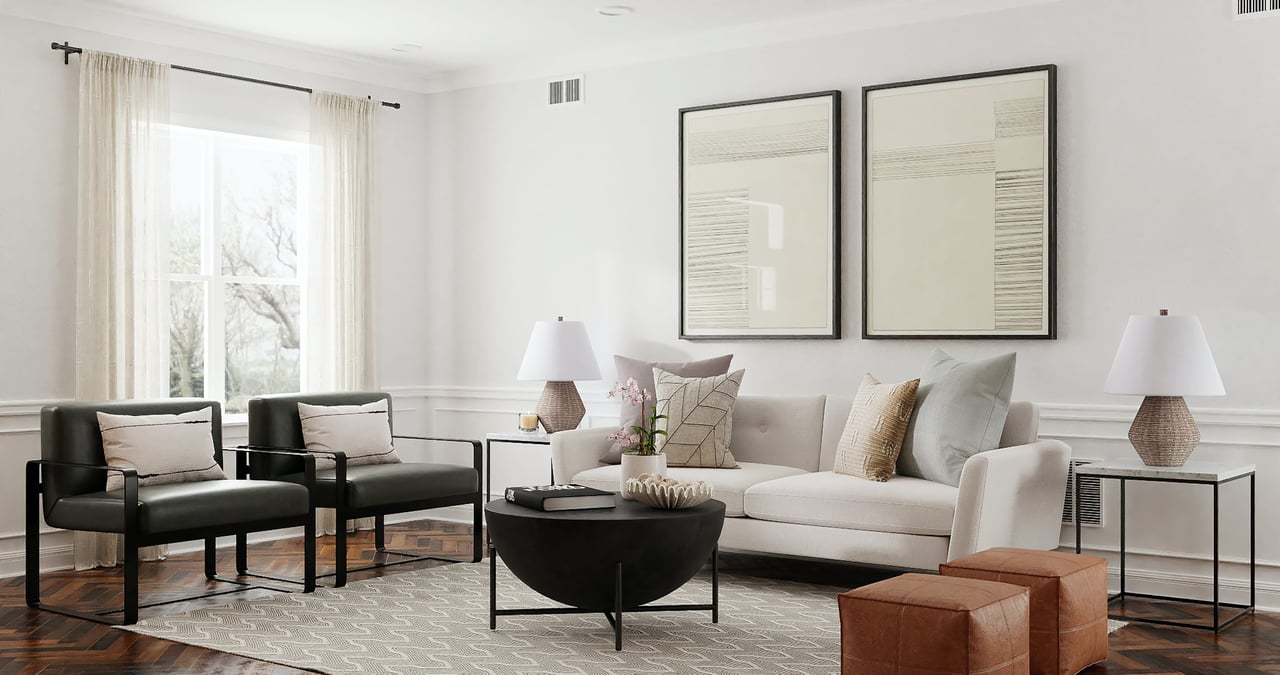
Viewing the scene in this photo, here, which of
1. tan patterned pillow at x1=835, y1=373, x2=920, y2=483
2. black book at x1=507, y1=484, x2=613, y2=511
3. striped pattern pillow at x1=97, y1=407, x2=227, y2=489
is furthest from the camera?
tan patterned pillow at x1=835, y1=373, x2=920, y2=483

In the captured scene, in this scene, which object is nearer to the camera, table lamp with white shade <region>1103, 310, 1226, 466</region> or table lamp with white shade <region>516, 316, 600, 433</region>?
table lamp with white shade <region>1103, 310, 1226, 466</region>

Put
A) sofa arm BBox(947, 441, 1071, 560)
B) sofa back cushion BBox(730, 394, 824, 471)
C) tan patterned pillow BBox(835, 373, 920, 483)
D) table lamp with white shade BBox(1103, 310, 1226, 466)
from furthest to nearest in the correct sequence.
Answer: sofa back cushion BBox(730, 394, 824, 471) < tan patterned pillow BBox(835, 373, 920, 483) < table lamp with white shade BBox(1103, 310, 1226, 466) < sofa arm BBox(947, 441, 1071, 560)

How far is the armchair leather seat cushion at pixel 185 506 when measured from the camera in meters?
4.52

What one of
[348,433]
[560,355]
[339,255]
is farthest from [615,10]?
[348,433]

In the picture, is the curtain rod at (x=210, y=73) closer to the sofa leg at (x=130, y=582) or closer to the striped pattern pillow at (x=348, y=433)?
the striped pattern pillow at (x=348, y=433)

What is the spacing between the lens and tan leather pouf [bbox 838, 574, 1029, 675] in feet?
10.5

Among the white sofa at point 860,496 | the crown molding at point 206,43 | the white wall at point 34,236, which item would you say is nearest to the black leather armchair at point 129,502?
the white wall at point 34,236

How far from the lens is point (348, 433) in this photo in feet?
18.7

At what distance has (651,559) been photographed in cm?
408

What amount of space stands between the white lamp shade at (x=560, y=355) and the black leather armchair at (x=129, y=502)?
Answer: 1.49m

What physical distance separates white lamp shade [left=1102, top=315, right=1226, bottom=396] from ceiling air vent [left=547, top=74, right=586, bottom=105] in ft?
11.5

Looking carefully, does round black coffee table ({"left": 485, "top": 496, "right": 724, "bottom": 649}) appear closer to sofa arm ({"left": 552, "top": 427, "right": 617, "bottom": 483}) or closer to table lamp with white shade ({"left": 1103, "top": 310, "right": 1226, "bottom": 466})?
sofa arm ({"left": 552, "top": 427, "right": 617, "bottom": 483})

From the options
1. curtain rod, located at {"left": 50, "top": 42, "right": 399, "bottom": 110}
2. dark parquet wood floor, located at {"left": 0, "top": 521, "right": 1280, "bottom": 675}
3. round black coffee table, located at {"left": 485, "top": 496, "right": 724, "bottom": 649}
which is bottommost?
dark parquet wood floor, located at {"left": 0, "top": 521, "right": 1280, "bottom": 675}

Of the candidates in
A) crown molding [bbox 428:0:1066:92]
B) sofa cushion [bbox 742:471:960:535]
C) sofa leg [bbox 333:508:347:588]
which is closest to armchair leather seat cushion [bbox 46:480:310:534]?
sofa leg [bbox 333:508:347:588]
